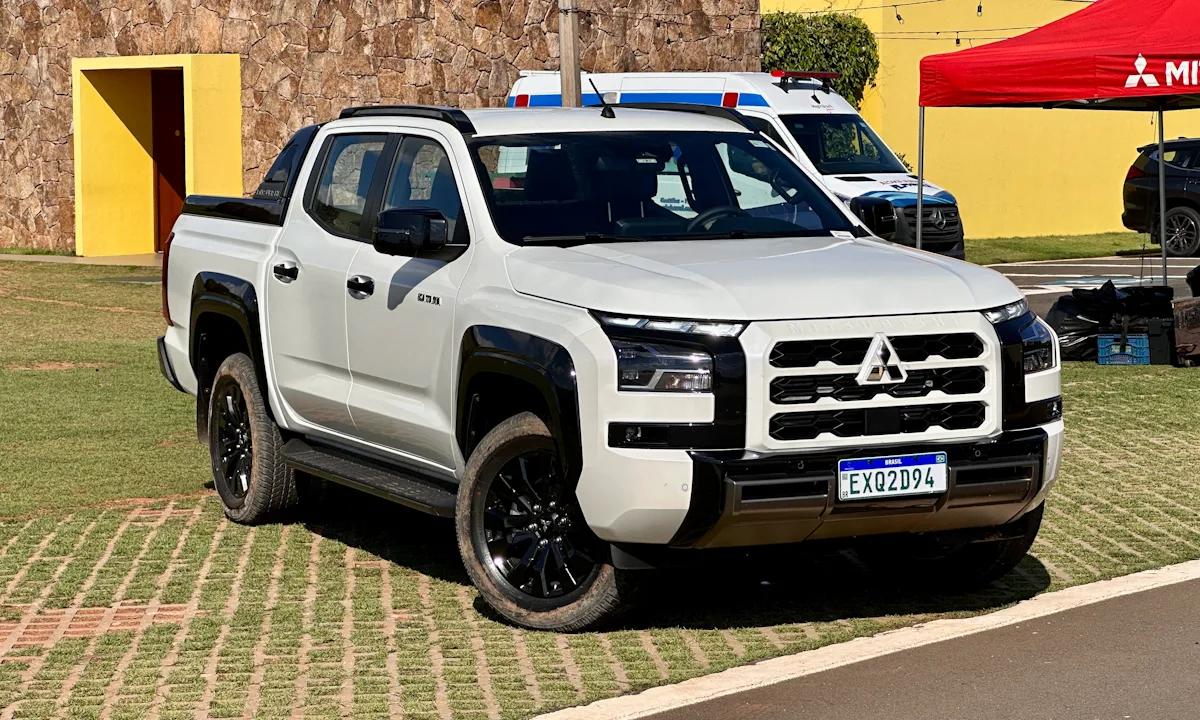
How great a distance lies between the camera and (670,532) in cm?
600

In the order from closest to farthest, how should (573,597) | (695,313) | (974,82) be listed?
1. (695,313)
2. (573,597)
3. (974,82)

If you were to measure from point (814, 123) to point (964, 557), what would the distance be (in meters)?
14.8

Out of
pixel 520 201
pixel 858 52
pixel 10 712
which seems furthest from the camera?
pixel 858 52

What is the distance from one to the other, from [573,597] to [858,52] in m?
24.4

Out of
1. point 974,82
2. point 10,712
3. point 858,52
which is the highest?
point 858,52

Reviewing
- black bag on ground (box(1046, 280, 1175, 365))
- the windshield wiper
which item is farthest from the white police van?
the windshield wiper

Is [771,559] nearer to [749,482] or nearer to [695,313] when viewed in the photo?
[749,482]

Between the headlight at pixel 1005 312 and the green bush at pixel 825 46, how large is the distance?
23.1m

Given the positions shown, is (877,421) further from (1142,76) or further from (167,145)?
(167,145)

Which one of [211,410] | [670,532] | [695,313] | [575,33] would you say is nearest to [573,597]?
[670,532]

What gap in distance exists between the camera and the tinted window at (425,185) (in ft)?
23.6

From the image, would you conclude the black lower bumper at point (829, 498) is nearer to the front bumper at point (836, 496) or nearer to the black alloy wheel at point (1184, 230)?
the front bumper at point (836, 496)

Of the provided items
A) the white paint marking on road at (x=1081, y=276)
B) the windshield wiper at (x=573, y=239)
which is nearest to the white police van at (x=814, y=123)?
the white paint marking on road at (x=1081, y=276)

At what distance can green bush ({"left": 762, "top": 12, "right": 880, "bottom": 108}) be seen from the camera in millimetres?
29312
